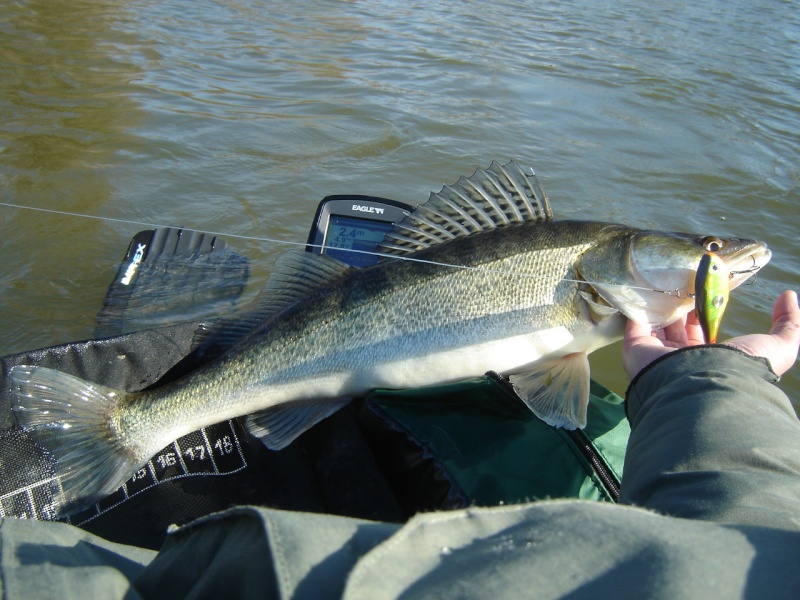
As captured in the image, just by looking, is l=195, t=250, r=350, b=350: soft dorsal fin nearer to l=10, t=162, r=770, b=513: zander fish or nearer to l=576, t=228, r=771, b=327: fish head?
l=10, t=162, r=770, b=513: zander fish

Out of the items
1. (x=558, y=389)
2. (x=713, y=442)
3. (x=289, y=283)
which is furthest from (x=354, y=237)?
(x=713, y=442)

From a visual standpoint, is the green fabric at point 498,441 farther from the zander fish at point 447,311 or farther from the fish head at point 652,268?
the fish head at point 652,268

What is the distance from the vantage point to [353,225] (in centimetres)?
296

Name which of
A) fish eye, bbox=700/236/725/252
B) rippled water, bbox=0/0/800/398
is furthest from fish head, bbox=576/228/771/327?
rippled water, bbox=0/0/800/398

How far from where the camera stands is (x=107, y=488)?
6.40 ft

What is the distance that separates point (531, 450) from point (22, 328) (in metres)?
2.94

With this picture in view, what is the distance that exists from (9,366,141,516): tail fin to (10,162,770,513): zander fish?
0.10m

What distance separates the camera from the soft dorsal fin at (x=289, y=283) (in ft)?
8.06

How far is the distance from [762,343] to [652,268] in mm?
538

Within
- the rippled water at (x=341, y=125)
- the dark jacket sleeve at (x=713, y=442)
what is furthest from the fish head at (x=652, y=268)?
the rippled water at (x=341, y=125)

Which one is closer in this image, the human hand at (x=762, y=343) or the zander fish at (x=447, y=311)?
the human hand at (x=762, y=343)

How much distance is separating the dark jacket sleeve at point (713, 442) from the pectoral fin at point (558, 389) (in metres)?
0.21

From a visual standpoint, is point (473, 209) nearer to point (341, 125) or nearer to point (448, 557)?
point (448, 557)

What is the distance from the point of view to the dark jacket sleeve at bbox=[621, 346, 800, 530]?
1163 mm
